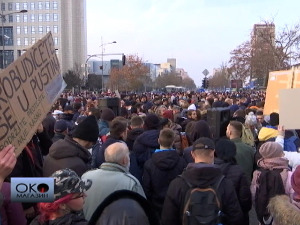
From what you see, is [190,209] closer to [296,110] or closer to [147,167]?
[147,167]

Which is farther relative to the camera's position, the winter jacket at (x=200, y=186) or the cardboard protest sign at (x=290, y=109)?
the cardboard protest sign at (x=290, y=109)

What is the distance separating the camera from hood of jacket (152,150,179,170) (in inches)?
201

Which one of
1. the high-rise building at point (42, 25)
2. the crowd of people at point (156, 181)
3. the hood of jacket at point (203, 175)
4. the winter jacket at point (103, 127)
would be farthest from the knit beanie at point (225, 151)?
the high-rise building at point (42, 25)

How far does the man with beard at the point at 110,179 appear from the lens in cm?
378

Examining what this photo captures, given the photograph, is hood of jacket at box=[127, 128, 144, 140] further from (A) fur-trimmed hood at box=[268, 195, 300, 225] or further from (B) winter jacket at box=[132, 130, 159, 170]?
(A) fur-trimmed hood at box=[268, 195, 300, 225]

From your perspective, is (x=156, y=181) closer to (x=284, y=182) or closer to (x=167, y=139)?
(x=167, y=139)

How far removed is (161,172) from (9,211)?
249cm

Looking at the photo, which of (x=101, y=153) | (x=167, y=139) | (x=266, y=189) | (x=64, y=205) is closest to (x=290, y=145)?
(x=266, y=189)

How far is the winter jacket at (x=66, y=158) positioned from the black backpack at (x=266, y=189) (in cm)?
194

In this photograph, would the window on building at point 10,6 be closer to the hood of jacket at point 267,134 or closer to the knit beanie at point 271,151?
the hood of jacket at point 267,134

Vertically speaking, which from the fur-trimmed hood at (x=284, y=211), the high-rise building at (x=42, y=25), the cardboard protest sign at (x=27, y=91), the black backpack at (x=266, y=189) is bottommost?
the black backpack at (x=266, y=189)

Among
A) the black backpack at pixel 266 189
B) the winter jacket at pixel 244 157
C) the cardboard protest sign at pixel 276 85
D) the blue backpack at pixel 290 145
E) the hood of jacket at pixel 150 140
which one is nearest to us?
the black backpack at pixel 266 189

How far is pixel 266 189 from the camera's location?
4.55 meters

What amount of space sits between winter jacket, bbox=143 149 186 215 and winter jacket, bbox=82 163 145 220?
126 cm
